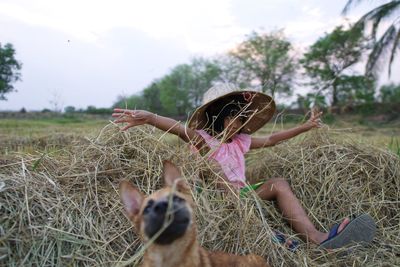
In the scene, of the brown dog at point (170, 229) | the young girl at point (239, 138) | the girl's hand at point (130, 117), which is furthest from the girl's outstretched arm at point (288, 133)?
the brown dog at point (170, 229)

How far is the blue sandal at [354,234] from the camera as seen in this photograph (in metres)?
3.36

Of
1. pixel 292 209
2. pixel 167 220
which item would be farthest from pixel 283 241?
pixel 167 220

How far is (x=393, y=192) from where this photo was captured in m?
4.20

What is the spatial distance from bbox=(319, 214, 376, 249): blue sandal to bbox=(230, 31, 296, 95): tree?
3691cm

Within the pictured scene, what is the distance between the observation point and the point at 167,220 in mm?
2215

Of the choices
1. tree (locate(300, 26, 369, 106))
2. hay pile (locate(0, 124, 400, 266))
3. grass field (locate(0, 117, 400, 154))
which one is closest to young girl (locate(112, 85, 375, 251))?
hay pile (locate(0, 124, 400, 266))

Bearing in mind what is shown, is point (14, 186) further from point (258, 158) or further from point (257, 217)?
point (258, 158)

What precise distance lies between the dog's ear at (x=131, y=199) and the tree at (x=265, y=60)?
124 ft

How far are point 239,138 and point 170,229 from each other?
7.63 feet

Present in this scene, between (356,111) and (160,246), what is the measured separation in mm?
28786

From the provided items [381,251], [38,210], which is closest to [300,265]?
[381,251]

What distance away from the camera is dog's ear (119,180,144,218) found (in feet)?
8.64

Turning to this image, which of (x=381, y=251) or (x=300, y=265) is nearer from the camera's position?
(x=300, y=265)

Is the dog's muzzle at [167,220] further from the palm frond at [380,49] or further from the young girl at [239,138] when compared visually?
the palm frond at [380,49]
